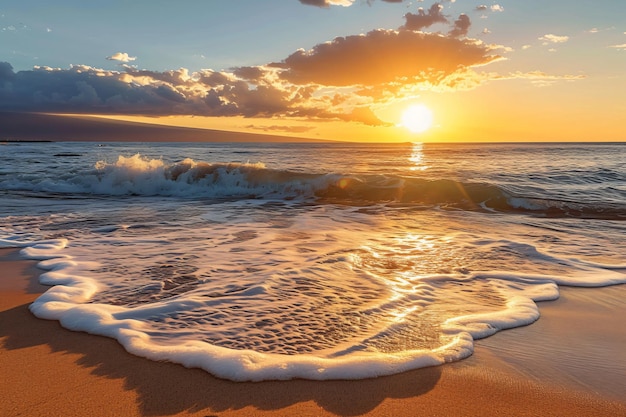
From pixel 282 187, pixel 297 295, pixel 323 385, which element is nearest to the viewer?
pixel 323 385

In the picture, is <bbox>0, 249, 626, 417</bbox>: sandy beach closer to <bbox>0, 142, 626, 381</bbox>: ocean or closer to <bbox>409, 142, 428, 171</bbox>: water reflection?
<bbox>0, 142, 626, 381</bbox>: ocean

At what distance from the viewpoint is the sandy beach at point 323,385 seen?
2.37m

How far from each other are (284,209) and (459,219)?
5.00 m

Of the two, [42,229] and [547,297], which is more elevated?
[547,297]

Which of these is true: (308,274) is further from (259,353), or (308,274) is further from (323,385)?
(323,385)

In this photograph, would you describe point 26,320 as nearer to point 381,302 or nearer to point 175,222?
point 381,302

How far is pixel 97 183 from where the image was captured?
1769 cm

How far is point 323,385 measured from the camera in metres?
2.64

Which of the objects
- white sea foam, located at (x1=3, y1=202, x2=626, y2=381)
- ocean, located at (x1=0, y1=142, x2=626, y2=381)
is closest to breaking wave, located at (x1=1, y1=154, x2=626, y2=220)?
ocean, located at (x1=0, y1=142, x2=626, y2=381)

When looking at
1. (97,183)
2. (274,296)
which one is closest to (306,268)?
(274,296)

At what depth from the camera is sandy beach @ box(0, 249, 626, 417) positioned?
2373mm

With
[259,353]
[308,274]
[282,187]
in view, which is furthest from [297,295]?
[282,187]

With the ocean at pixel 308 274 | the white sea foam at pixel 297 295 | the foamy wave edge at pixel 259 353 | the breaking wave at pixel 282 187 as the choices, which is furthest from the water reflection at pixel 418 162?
the foamy wave edge at pixel 259 353

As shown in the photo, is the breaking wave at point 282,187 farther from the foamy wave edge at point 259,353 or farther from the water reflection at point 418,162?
the water reflection at point 418,162
